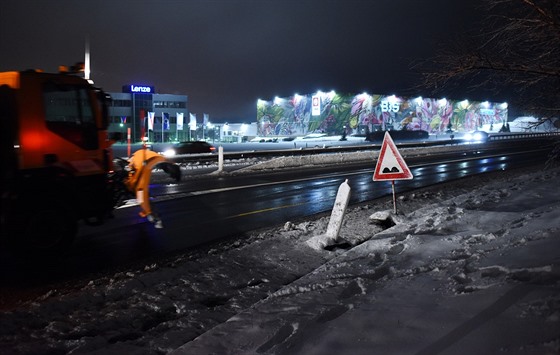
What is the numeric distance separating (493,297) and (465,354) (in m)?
1.08

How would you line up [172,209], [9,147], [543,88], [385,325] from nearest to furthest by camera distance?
1. [385,325]
2. [9,147]
3. [543,88]
4. [172,209]

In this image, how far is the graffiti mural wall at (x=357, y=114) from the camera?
8444 cm

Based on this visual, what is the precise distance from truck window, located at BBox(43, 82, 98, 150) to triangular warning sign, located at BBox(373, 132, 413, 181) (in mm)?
5558

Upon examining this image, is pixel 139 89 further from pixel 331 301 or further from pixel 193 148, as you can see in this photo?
pixel 331 301

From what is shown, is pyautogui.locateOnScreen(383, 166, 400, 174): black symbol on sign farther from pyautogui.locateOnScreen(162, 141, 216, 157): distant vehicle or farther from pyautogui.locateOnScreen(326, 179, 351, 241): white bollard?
pyautogui.locateOnScreen(162, 141, 216, 157): distant vehicle

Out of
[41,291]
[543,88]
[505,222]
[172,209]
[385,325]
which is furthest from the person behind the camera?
[172,209]

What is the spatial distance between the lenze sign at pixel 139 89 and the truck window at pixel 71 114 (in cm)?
8132

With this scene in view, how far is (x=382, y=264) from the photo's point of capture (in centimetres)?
609

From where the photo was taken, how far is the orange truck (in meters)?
6.71

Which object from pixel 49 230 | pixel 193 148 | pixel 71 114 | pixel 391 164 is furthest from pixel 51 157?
pixel 193 148

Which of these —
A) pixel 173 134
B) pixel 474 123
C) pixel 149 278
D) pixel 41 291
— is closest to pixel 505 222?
pixel 149 278

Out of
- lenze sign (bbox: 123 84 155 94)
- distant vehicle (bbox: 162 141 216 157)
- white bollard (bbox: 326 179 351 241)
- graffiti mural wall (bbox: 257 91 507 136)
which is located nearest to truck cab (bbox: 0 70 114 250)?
white bollard (bbox: 326 179 351 241)

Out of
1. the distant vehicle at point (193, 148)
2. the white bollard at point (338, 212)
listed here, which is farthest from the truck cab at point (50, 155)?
the distant vehicle at point (193, 148)

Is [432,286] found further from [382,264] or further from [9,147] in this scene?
[9,147]
